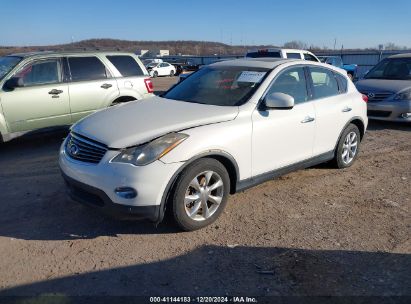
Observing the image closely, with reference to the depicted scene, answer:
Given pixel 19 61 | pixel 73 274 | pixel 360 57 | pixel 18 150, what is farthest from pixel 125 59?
pixel 360 57

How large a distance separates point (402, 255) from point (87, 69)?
20.0ft

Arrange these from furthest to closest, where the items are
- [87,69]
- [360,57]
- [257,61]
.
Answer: [360,57] → [87,69] → [257,61]

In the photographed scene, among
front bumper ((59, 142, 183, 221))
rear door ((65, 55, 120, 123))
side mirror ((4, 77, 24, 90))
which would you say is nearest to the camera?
front bumper ((59, 142, 183, 221))

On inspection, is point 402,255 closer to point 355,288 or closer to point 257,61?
point 355,288

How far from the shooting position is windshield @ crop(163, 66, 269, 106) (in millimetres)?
4375

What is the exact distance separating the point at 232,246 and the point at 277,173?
1.28 m

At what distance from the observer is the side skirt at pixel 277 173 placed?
Answer: 416 centimetres

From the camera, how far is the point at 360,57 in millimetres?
26828

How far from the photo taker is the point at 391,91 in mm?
8898

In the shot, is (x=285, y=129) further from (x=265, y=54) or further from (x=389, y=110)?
(x=265, y=54)

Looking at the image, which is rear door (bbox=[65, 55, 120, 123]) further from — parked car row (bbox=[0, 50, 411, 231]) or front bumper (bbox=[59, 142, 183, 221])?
front bumper (bbox=[59, 142, 183, 221])

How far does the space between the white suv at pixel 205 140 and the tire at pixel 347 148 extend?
0.14 m

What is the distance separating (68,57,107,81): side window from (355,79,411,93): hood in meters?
6.32

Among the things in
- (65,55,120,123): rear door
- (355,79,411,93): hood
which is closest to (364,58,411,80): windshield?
(355,79,411,93): hood
